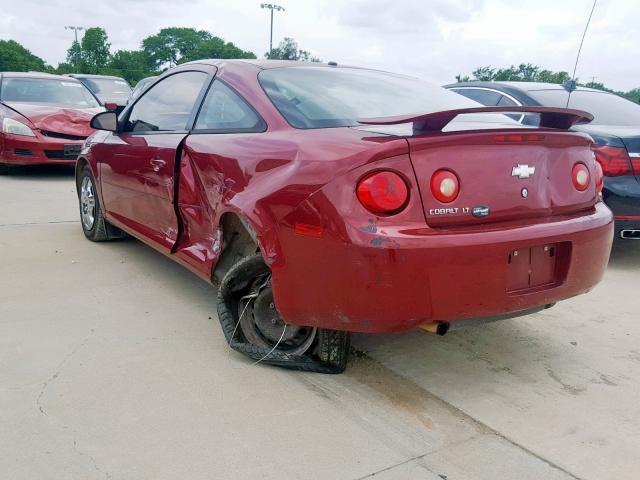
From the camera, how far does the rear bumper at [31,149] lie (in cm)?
830

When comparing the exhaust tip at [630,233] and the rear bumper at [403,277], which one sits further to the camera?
the exhaust tip at [630,233]

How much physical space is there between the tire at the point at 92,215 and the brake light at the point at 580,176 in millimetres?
3661

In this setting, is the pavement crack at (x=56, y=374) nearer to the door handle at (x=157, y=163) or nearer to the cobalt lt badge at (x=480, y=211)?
the door handle at (x=157, y=163)

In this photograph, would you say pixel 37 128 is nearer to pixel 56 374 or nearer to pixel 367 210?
pixel 56 374

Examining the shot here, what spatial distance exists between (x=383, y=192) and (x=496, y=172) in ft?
1.64

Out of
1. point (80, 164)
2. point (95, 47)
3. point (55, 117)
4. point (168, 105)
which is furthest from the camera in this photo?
point (95, 47)

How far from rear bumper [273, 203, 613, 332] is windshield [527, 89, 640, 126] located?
3.23m

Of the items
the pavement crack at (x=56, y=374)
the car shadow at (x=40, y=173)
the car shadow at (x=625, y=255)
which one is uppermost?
the car shadow at (x=625, y=255)

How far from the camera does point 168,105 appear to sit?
412 centimetres

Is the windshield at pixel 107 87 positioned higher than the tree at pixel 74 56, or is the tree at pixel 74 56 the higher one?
the tree at pixel 74 56

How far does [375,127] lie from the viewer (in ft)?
8.96

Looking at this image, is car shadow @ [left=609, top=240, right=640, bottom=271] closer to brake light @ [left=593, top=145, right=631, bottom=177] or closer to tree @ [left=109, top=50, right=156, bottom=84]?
brake light @ [left=593, top=145, right=631, bottom=177]

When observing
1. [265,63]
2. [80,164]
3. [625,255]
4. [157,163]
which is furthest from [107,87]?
[625,255]

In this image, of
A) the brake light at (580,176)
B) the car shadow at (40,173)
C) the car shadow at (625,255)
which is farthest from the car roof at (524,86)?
the car shadow at (40,173)
